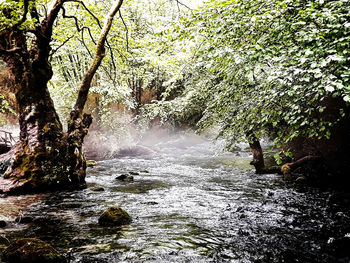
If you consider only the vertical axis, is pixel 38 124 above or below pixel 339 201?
above

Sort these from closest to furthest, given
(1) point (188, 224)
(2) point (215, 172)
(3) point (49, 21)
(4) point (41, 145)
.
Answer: (1) point (188, 224) → (4) point (41, 145) → (3) point (49, 21) → (2) point (215, 172)

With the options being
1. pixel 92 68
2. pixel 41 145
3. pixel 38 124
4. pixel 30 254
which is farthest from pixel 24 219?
pixel 92 68

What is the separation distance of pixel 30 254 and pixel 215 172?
1149cm

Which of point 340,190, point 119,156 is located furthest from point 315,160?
point 119,156

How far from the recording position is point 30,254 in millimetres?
3459

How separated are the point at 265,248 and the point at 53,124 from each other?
28.0ft

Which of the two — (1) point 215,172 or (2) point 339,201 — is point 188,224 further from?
(1) point 215,172

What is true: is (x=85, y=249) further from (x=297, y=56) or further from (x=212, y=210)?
(x=297, y=56)

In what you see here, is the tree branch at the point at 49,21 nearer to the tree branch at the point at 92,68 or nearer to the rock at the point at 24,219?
the tree branch at the point at 92,68

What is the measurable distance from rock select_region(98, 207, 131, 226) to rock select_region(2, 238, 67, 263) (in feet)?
5.79

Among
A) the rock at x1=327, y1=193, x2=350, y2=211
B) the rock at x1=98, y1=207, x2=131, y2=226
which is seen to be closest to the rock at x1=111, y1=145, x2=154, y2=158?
the rock at x1=98, y1=207, x2=131, y2=226

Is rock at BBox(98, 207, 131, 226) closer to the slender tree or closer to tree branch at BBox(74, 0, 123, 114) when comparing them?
the slender tree

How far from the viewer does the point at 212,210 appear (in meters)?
6.73

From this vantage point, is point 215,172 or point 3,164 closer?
point 3,164
